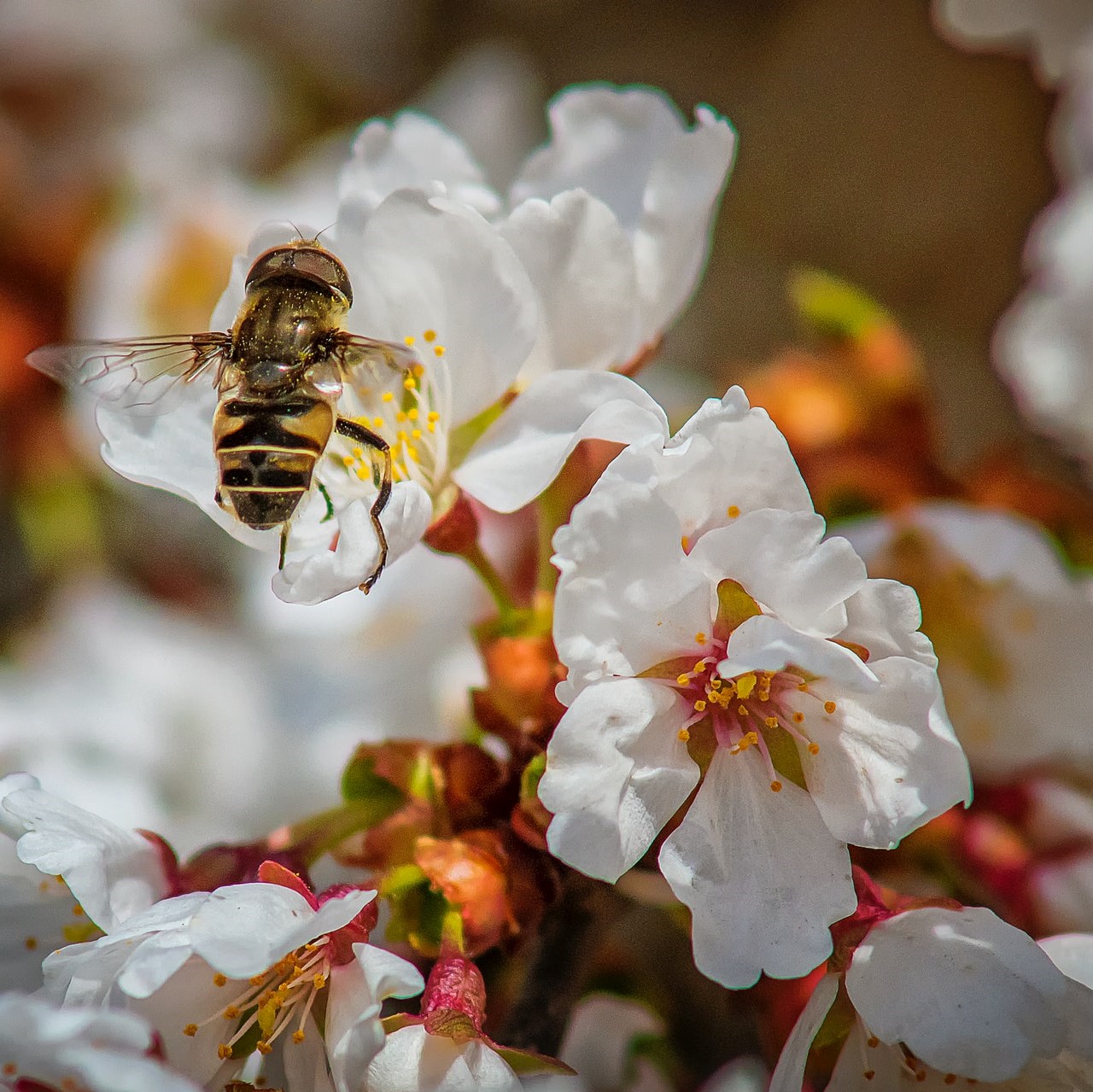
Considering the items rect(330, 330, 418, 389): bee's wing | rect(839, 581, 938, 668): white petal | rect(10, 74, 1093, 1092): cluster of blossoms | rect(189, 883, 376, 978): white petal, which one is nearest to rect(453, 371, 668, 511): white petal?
rect(10, 74, 1093, 1092): cluster of blossoms

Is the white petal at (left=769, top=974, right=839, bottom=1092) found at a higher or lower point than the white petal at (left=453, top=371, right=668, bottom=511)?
lower

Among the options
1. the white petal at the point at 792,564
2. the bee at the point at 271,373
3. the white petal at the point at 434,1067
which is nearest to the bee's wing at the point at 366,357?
the bee at the point at 271,373

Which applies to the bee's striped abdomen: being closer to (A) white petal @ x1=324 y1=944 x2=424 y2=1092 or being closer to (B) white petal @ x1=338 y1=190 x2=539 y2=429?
(B) white petal @ x1=338 y1=190 x2=539 y2=429

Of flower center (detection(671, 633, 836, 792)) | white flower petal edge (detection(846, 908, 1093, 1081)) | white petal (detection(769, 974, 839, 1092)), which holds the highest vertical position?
flower center (detection(671, 633, 836, 792))

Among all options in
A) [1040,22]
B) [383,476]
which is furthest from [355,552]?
[1040,22]

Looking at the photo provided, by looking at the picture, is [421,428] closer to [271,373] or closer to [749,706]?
[271,373]

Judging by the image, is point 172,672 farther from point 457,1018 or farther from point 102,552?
point 457,1018

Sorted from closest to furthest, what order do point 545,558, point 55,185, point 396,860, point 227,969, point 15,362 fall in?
point 227,969
point 396,860
point 545,558
point 15,362
point 55,185

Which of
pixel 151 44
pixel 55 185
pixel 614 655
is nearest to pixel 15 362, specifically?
pixel 55 185
